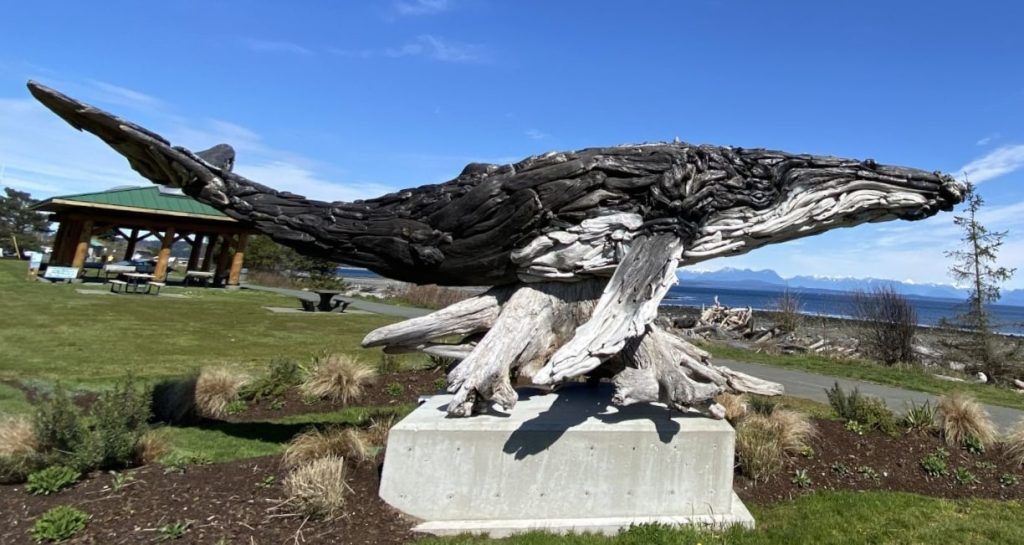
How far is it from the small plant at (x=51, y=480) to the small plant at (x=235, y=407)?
2777 mm

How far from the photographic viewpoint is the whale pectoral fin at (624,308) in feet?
12.6

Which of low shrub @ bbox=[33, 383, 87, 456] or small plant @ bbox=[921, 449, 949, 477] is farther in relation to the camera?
small plant @ bbox=[921, 449, 949, 477]

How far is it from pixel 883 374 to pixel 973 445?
29.9 feet

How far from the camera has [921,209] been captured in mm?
5227

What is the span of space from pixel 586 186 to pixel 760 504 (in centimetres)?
333

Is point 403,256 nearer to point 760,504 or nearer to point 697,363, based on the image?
point 697,363

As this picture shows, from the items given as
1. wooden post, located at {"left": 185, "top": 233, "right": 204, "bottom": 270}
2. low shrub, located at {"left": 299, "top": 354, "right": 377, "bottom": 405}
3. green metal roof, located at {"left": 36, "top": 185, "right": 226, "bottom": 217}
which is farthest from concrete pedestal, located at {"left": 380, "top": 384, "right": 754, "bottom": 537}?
wooden post, located at {"left": 185, "top": 233, "right": 204, "bottom": 270}

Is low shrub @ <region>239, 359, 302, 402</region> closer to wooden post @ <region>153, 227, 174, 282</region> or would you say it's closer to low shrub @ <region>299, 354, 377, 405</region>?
low shrub @ <region>299, 354, 377, 405</region>

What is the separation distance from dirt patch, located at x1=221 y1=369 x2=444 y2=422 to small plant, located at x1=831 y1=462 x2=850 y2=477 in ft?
17.0

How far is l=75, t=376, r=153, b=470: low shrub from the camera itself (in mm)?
4371

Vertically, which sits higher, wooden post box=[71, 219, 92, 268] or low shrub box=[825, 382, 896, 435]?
wooden post box=[71, 219, 92, 268]

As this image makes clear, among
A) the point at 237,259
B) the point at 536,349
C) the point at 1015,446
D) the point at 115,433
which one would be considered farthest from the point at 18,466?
the point at 237,259

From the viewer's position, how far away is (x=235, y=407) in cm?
715

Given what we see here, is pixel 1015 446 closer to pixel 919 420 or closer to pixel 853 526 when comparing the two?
pixel 919 420
